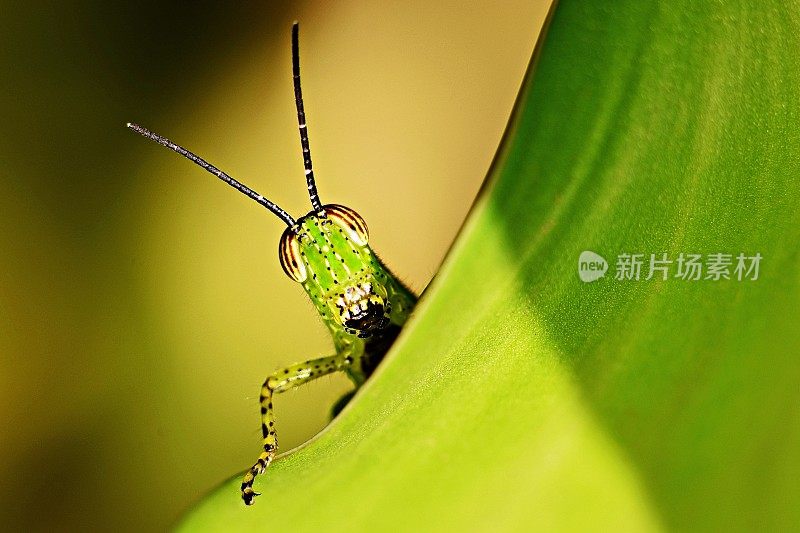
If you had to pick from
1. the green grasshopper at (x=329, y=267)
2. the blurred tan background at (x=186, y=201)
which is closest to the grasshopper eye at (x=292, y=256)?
the green grasshopper at (x=329, y=267)

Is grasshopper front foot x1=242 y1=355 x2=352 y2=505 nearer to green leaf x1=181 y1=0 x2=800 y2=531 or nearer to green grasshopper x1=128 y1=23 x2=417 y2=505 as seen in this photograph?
green grasshopper x1=128 y1=23 x2=417 y2=505

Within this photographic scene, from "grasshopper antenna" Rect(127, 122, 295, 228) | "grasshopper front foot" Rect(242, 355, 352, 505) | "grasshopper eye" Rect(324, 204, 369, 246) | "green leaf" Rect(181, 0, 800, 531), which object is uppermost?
"grasshopper antenna" Rect(127, 122, 295, 228)

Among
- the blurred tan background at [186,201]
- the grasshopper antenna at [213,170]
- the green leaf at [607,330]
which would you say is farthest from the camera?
the blurred tan background at [186,201]

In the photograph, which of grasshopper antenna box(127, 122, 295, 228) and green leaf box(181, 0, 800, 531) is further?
grasshopper antenna box(127, 122, 295, 228)

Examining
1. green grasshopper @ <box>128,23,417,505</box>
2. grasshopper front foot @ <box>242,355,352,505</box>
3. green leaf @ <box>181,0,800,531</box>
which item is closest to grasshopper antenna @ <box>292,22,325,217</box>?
green grasshopper @ <box>128,23,417,505</box>

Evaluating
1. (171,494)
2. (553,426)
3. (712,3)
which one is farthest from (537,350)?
(171,494)

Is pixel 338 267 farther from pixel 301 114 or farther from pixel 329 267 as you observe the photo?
pixel 301 114

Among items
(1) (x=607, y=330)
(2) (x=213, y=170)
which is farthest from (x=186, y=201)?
(1) (x=607, y=330)

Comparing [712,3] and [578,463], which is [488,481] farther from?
[712,3]

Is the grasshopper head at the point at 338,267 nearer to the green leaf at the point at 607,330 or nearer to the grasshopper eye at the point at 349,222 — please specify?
the grasshopper eye at the point at 349,222
